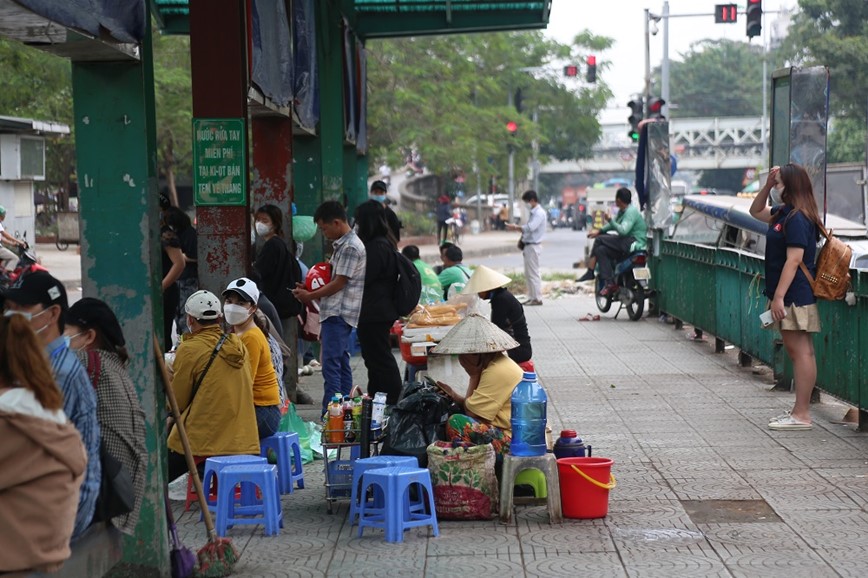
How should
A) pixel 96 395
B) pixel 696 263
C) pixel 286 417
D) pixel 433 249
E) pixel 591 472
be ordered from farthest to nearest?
pixel 433 249 → pixel 696 263 → pixel 286 417 → pixel 591 472 → pixel 96 395

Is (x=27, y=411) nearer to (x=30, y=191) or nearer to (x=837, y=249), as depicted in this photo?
(x=837, y=249)

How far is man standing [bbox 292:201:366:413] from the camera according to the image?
9.54 m

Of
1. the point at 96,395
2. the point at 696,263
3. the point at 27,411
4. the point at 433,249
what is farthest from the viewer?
the point at 433,249

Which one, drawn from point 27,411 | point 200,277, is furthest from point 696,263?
point 27,411

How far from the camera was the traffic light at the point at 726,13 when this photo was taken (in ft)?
98.8

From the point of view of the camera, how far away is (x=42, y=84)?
32.1 meters

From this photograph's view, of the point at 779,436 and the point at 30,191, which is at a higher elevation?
the point at 30,191

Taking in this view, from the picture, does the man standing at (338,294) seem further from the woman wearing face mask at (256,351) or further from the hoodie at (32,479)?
the hoodie at (32,479)

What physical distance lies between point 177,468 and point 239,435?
504mm

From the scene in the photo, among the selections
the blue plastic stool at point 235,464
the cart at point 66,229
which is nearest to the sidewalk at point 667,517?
the blue plastic stool at point 235,464

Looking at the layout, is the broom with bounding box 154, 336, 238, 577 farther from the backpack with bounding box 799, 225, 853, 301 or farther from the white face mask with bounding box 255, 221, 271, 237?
the backpack with bounding box 799, 225, 853, 301

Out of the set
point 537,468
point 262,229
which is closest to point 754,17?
point 262,229

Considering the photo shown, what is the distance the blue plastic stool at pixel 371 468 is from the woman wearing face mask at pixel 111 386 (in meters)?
1.89

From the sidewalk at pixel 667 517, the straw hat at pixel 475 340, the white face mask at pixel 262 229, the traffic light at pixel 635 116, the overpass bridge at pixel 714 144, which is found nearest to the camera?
the sidewalk at pixel 667 517
